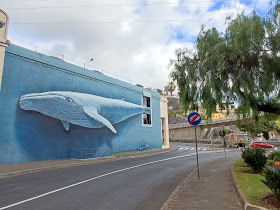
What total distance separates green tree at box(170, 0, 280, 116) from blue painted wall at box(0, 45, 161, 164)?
10.5m

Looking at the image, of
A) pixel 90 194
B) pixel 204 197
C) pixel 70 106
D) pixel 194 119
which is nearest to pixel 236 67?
pixel 194 119

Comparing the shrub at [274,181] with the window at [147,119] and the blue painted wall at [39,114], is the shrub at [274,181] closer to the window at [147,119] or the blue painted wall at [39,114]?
the blue painted wall at [39,114]

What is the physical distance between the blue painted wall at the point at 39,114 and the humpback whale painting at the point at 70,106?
1.71ft

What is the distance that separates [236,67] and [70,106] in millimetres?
11937

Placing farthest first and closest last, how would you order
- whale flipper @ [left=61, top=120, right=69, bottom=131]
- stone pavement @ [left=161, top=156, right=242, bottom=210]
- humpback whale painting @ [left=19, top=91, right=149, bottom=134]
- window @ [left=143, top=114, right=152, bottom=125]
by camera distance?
window @ [left=143, top=114, right=152, bottom=125] → whale flipper @ [left=61, top=120, right=69, bottom=131] → humpback whale painting @ [left=19, top=91, right=149, bottom=134] → stone pavement @ [left=161, top=156, right=242, bottom=210]

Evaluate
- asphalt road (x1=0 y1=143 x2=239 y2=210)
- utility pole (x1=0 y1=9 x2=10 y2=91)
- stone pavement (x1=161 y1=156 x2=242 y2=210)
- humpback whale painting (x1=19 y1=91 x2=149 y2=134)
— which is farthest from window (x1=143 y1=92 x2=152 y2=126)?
stone pavement (x1=161 y1=156 x2=242 y2=210)

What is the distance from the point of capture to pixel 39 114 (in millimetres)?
16047

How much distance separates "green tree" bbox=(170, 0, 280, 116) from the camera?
9.34 meters

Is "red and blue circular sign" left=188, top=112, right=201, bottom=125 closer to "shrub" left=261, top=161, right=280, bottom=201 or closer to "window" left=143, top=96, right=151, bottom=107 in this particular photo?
"shrub" left=261, top=161, right=280, bottom=201

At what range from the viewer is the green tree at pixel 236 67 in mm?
9336

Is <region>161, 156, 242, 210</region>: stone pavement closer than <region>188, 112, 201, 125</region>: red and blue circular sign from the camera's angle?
Yes

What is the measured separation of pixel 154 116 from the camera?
3050 centimetres

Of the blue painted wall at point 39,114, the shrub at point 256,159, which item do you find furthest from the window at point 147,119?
the shrub at point 256,159

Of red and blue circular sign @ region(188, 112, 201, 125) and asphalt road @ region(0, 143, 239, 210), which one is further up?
red and blue circular sign @ region(188, 112, 201, 125)
